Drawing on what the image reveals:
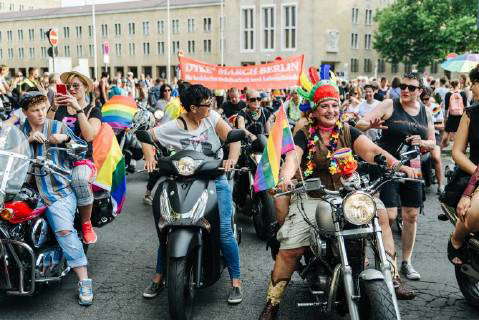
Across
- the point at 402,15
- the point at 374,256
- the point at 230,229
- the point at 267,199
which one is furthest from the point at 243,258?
the point at 402,15

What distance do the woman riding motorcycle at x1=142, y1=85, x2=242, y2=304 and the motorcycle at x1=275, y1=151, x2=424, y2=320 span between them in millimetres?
874

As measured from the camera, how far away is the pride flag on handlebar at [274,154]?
3541 mm

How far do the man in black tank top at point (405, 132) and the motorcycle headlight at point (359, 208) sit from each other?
1695 millimetres

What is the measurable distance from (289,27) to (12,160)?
54486 mm

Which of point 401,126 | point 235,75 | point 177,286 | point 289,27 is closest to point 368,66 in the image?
point 289,27

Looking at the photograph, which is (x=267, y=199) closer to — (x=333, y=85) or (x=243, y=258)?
(x=243, y=258)

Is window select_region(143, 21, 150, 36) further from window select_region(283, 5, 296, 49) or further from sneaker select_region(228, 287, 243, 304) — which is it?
sneaker select_region(228, 287, 243, 304)

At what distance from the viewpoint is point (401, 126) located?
4.98 m

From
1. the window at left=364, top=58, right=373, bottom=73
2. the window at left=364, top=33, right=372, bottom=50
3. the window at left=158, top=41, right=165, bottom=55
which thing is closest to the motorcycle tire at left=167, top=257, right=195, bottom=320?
the window at left=364, top=33, right=372, bottom=50

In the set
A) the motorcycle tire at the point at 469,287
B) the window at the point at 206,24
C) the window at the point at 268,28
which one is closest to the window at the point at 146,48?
the window at the point at 206,24

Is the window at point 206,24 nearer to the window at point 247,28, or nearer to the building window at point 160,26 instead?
the building window at point 160,26

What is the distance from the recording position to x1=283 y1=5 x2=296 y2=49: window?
55.6m

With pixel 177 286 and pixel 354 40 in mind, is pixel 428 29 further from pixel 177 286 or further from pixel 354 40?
pixel 177 286

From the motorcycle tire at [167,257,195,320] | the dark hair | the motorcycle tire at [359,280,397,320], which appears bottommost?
the motorcycle tire at [167,257,195,320]
